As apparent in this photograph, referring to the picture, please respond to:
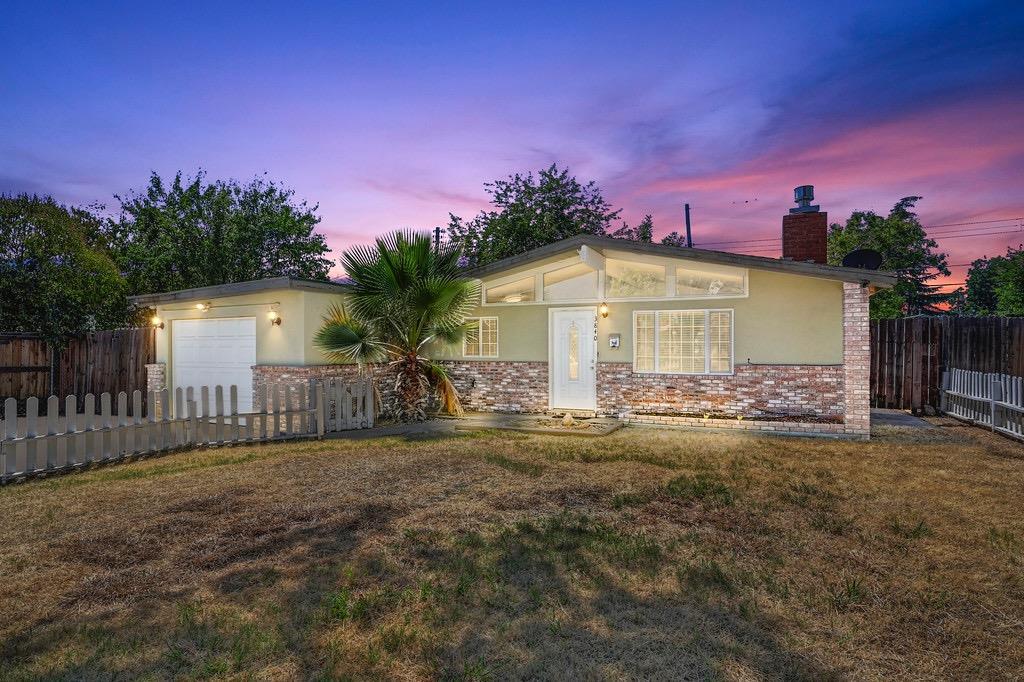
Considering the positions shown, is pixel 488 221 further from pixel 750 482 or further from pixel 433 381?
pixel 750 482

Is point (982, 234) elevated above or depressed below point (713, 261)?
above

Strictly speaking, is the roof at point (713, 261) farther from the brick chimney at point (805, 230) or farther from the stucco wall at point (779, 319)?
the brick chimney at point (805, 230)

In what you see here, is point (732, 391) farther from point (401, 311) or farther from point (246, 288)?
point (246, 288)

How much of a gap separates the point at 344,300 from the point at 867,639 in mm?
10611

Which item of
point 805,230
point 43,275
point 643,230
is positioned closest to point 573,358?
point 805,230

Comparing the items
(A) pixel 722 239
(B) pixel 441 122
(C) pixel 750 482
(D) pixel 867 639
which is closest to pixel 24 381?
(B) pixel 441 122

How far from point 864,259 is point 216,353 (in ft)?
47.2

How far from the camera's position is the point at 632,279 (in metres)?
11.1

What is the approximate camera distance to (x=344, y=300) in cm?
1146

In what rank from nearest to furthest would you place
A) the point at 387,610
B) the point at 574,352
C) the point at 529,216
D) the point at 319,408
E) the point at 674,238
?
the point at 387,610
the point at 319,408
the point at 574,352
the point at 529,216
the point at 674,238

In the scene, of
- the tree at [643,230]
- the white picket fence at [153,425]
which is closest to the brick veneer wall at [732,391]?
the white picket fence at [153,425]

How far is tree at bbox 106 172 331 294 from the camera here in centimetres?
1812

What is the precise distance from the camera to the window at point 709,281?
10234 mm

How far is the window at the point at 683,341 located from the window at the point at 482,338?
3.29 metres
